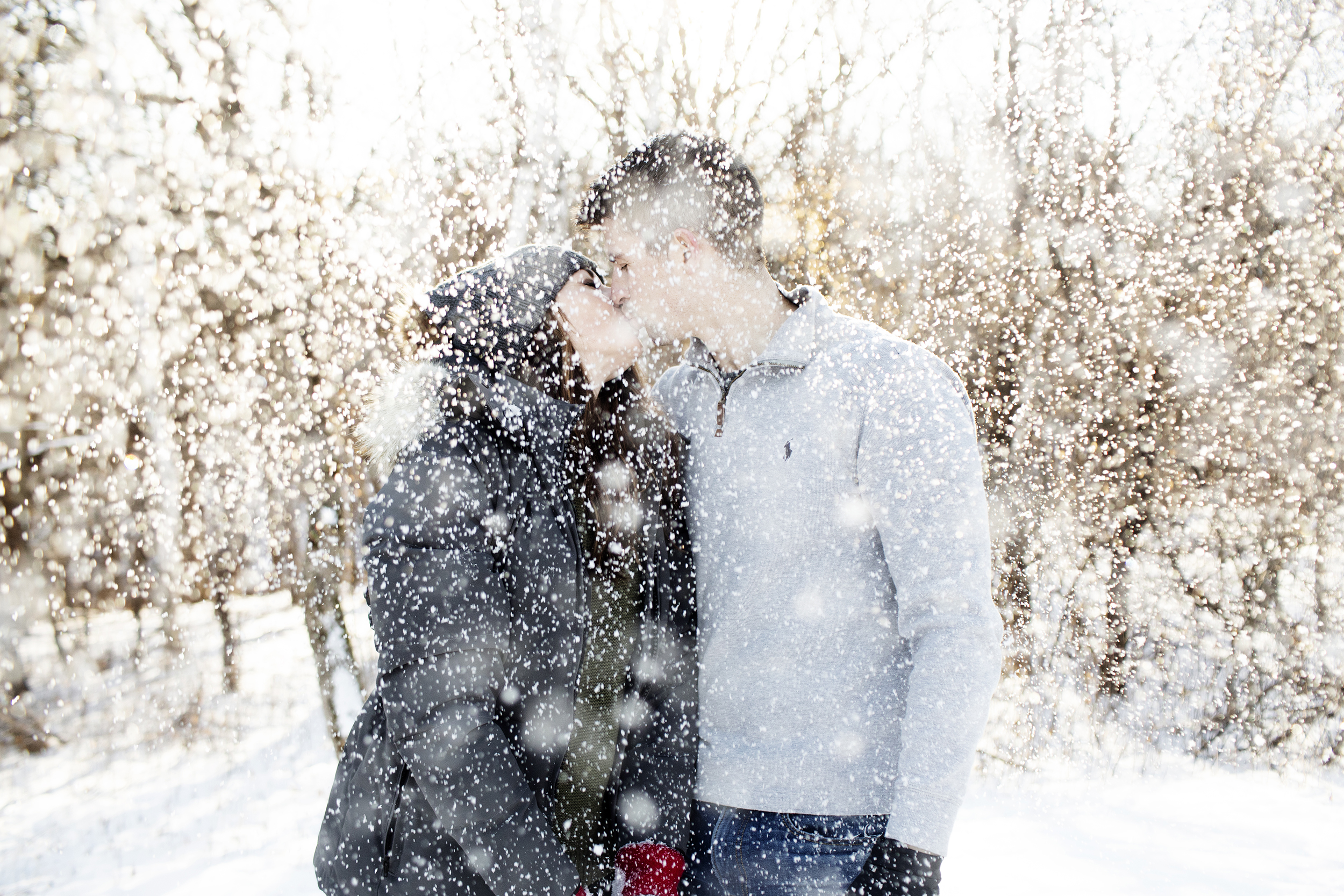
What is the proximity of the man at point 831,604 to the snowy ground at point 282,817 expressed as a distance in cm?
249

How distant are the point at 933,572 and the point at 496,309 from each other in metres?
0.95

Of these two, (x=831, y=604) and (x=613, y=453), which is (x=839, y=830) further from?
(x=613, y=453)

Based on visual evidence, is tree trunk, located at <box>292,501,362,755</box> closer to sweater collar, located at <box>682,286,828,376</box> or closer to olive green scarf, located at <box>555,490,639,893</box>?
olive green scarf, located at <box>555,490,639,893</box>

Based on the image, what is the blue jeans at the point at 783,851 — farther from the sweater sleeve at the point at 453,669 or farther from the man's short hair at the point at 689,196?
the man's short hair at the point at 689,196

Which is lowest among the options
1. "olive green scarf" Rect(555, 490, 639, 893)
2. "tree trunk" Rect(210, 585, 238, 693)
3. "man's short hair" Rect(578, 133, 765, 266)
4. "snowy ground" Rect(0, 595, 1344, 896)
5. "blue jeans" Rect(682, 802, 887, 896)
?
"snowy ground" Rect(0, 595, 1344, 896)

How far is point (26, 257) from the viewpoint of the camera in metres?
5.98

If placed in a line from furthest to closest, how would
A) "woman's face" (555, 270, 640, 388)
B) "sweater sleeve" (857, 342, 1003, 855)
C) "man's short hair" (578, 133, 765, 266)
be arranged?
"man's short hair" (578, 133, 765, 266)
"woman's face" (555, 270, 640, 388)
"sweater sleeve" (857, 342, 1003, 855)

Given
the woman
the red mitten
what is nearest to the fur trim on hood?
the woman

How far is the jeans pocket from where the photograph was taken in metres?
1.46

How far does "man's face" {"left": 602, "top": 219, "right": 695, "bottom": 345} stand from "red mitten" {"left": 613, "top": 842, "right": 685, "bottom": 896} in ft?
3.58

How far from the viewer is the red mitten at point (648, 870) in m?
1.57

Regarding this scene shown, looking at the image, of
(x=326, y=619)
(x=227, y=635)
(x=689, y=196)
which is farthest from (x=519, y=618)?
(x=227, y=635)

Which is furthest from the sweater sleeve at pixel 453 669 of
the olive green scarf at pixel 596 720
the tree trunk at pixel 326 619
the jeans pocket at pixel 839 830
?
the tree trunk at pixel 326 619

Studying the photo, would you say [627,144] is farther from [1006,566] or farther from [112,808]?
[112,808]
